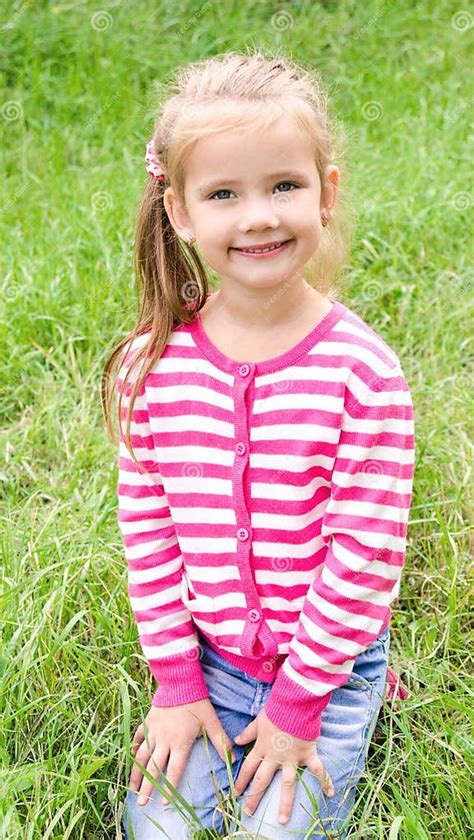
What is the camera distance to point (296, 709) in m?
1.68

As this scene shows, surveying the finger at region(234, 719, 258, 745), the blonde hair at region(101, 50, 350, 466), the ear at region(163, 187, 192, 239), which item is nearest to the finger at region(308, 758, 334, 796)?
the finger at region(234, 719, 258, 745)

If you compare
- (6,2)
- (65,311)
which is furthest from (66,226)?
(6,2)

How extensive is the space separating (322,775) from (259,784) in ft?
0.33

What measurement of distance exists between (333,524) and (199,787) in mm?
520

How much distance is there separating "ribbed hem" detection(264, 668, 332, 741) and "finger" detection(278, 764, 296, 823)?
6cm

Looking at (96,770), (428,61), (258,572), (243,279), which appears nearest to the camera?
(243,279)

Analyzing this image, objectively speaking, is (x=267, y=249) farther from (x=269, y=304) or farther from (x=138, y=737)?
(x=138, y=737)

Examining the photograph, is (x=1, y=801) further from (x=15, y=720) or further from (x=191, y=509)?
(x=191, y=509)

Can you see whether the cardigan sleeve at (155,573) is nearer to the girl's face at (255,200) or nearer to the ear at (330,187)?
the girl's face at (255,200)

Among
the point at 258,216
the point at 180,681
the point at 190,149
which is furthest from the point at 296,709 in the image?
the point at 190,149

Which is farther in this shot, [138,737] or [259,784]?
[138,737]

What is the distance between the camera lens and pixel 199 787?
1.78m

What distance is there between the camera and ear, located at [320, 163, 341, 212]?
1.67 m

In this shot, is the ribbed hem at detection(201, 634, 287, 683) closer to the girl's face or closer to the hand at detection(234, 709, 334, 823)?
the hand at detection(234, 709, 334, 823)
